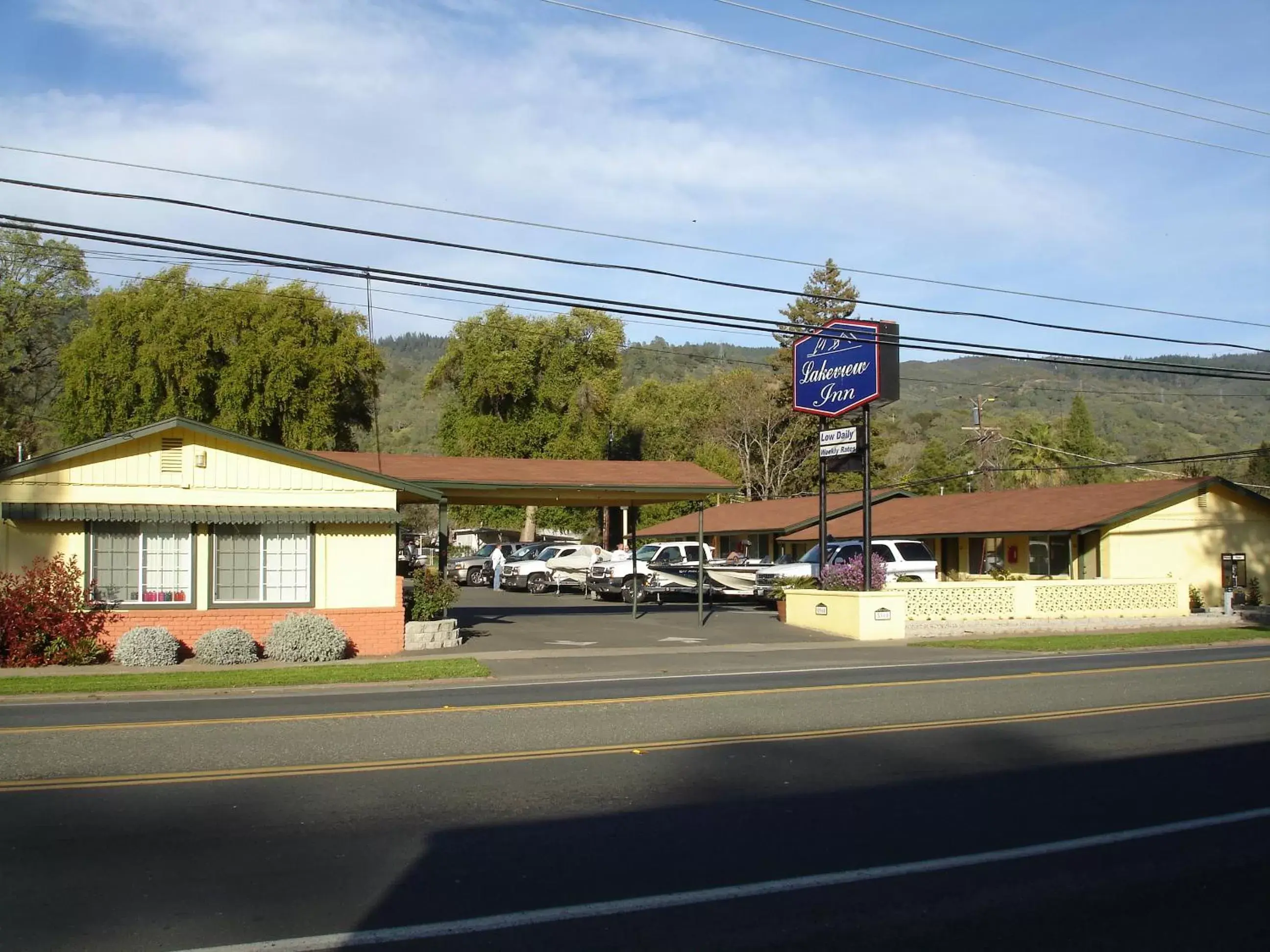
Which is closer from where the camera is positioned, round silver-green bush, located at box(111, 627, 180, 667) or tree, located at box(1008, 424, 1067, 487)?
round silver-green bush, located at box(111, 627, 180, 667)

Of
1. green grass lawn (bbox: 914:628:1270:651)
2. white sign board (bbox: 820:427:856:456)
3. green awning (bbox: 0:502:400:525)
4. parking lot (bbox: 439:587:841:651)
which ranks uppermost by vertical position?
white sign board (bbox: 820:427:856:456)

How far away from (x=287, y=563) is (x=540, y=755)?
13125 millimetres

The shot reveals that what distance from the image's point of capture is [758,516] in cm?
4947

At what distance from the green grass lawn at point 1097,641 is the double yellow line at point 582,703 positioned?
4728 mm

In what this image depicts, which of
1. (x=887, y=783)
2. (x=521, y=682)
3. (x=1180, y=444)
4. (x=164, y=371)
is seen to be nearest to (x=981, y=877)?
(x=887, y=783)

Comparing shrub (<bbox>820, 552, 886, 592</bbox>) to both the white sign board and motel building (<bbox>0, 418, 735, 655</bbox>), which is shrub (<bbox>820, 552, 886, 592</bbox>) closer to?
the white sign board

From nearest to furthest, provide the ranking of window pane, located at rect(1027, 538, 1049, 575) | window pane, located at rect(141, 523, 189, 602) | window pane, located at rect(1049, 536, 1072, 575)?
1. window pane, located at rect(141, 523, 189, 602)
2. window pane, located at rect(1049, 536, 1072, 575)
3. window pane, located at rect(1027, 538, 1049, 575)

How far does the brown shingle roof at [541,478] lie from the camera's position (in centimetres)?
2628

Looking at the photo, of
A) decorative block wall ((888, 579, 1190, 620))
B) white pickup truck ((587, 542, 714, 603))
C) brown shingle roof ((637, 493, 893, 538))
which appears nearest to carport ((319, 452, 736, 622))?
white pickup truck ((587, 542, 714, 603))

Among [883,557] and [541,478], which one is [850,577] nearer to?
[883,557]

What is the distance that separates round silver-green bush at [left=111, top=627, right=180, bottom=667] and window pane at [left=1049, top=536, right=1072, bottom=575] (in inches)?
1019

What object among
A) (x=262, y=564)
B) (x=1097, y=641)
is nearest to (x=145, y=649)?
(x=262, y=564)

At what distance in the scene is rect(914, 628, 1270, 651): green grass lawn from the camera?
80.3 ft

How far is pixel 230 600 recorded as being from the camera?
22156mm
